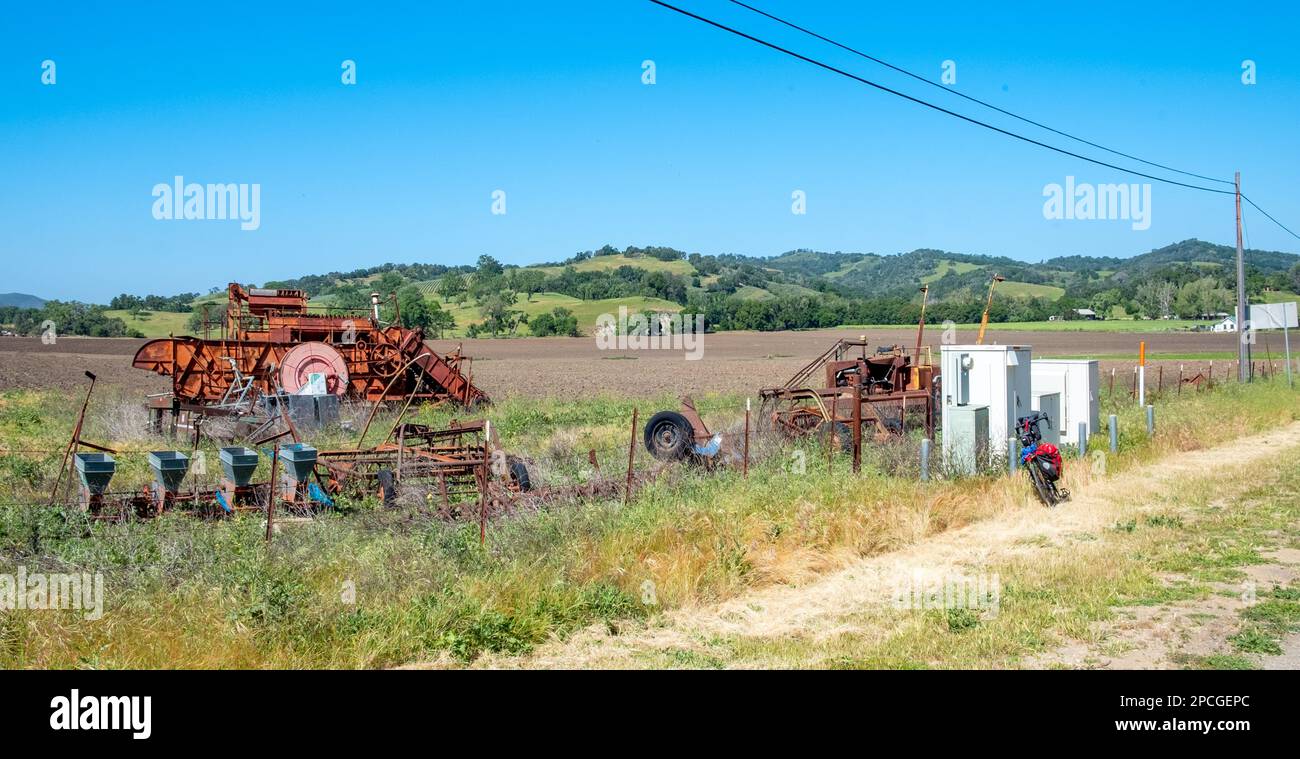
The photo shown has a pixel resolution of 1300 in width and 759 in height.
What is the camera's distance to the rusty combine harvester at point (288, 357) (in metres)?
22.1

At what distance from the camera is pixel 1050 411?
55.6 feet

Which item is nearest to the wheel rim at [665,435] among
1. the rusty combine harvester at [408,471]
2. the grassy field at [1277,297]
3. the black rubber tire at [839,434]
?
the black rubber tire at [839,434]

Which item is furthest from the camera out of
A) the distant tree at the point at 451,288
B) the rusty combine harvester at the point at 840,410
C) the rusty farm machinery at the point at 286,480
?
the distant tree at the point at 451,288

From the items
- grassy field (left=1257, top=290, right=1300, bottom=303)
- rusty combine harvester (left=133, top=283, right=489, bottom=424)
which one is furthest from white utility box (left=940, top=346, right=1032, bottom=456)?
grassy field (left=1257, top=290, right=1300, bottom=303)

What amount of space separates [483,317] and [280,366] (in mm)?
70440

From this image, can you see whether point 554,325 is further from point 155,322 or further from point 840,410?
point 840,410

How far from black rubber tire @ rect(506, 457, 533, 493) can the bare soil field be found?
18.1m

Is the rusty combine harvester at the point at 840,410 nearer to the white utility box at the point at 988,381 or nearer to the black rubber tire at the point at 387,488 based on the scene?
the white utility box at the point at 988,381

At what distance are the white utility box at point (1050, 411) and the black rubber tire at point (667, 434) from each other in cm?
598

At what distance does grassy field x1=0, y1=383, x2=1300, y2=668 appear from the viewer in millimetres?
6367

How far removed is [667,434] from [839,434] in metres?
Answer: 2.81

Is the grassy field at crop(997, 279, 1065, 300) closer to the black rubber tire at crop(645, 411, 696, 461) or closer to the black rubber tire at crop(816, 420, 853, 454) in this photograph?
the black rubber tire at crop(816, 420, 853, 454)
